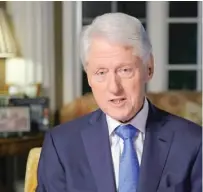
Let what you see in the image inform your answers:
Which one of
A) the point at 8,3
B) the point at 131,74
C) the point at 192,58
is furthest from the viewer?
the point at 192,58

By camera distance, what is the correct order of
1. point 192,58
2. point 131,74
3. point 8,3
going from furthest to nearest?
point 192,58 < point 8,3 < point 131,74

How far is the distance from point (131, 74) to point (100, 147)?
0.11 m

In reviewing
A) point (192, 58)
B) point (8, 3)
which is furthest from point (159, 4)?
point (8, 3)

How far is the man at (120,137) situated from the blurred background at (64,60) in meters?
Answer: 1.29

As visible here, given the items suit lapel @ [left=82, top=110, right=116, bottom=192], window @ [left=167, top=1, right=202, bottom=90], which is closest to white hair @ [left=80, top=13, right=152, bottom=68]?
suit lapel @ [left=82, top=110, right=116, bottom=192]

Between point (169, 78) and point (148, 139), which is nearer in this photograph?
point (148, 139)

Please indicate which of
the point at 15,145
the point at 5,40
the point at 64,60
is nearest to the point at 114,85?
the point at 15,145

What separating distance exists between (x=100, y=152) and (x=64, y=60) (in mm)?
1618

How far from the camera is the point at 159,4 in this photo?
92.7 inches

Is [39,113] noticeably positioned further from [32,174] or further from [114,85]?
[114,85]

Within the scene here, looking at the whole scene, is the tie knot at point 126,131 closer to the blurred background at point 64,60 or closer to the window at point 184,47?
the blurred background at point 64,60

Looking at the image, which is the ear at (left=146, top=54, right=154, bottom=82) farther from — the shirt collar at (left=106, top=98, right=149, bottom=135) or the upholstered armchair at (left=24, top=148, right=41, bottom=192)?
the upholstered armchair at (left=24, top=148, right=41, bottom=192)

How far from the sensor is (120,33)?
57 centimetres

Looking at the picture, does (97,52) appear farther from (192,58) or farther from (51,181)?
(192,58)
